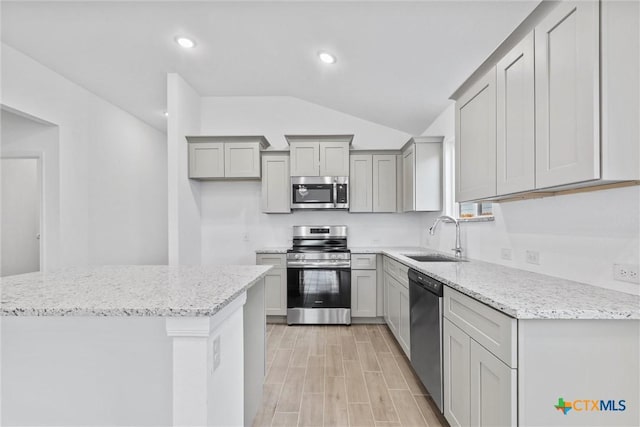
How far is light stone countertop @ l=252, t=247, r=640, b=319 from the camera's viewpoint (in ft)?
3.76

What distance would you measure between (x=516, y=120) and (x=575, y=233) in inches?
26.7

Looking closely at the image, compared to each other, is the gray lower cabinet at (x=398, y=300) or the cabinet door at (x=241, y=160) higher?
the cabinet door at (x=241, y=160)

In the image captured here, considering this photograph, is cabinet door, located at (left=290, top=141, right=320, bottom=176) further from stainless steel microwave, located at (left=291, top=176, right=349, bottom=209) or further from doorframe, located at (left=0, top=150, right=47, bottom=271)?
doorframe, located at (left=0, top=150, right=47, bottom=271)

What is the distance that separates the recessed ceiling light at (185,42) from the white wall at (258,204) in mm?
1229

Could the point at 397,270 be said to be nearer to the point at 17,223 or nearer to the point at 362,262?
the point at 362,262

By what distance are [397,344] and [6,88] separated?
4815 millimetres

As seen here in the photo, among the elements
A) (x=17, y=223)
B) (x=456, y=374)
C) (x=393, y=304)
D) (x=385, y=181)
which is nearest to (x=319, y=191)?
(x=385, y=181)

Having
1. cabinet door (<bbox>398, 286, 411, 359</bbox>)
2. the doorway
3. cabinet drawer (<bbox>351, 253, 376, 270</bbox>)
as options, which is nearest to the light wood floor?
cabinet door (<bbox>398, 286, 411, 359</bbox>)

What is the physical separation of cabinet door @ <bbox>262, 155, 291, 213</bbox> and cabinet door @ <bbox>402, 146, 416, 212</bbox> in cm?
152

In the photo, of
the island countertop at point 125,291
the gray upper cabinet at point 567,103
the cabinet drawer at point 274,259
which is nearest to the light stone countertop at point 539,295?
the gray upper cabinet at point 567,103

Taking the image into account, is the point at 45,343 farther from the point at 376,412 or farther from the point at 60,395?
the point at 376,412

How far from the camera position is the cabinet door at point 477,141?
1859 mm

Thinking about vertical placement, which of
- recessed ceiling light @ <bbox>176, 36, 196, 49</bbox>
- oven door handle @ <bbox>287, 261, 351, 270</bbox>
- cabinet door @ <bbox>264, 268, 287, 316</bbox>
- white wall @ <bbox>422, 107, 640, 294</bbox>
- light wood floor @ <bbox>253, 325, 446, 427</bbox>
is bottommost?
light wood floor @ <bbox>253, 325, 446, 427</bbox>

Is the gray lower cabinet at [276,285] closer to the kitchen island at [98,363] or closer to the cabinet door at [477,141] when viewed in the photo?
the cabinet door at [477,141]
